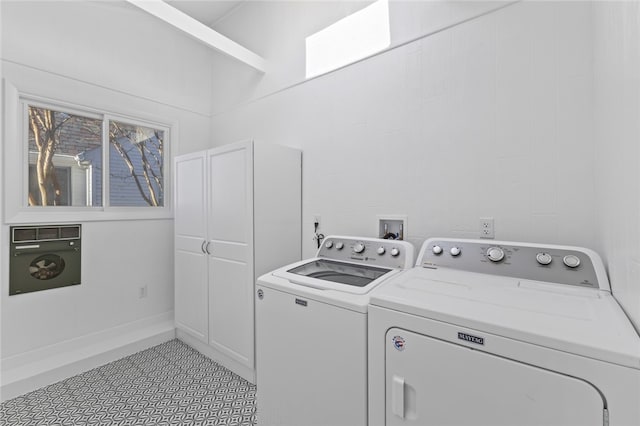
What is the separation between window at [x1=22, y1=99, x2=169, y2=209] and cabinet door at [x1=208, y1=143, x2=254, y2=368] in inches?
43.4

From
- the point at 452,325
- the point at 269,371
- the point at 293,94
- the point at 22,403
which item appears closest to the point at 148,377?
the point at 22,403

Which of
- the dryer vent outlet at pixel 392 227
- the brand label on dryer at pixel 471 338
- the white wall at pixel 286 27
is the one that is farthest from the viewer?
the dryer vent outlet at pixel 392 227

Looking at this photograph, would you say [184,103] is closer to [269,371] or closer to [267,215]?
[267,215]

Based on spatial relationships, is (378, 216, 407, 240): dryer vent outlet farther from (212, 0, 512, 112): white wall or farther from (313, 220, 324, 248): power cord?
(212, 0, 512, 112): white wall

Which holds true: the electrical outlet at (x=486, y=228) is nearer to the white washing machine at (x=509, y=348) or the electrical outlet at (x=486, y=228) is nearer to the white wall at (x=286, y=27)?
the white washing machine at (x=509, y=348)

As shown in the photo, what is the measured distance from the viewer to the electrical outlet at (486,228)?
5.12 ft

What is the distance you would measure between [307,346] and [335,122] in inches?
63.9

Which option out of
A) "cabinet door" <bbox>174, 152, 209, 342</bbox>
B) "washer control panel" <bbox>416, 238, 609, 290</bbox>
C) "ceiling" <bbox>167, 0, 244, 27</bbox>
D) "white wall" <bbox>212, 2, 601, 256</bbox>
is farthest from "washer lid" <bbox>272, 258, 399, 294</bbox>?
"ceiling" <bbox>167, 0, 244, 27</bbox>

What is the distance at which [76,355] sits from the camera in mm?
2281

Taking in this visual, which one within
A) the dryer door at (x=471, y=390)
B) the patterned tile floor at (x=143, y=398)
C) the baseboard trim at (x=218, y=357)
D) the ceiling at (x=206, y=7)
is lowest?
the patterned tile floor at (x=143, y=398)

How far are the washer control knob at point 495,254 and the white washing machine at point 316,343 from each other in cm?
40

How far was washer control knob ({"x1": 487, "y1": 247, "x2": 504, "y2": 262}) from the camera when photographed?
4.41ft

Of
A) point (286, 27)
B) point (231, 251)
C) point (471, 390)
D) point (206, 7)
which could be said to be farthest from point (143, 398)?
point (206, 7)

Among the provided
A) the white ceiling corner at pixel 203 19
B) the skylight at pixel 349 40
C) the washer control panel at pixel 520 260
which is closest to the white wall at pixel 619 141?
the washer control panel at pixel 520 260
